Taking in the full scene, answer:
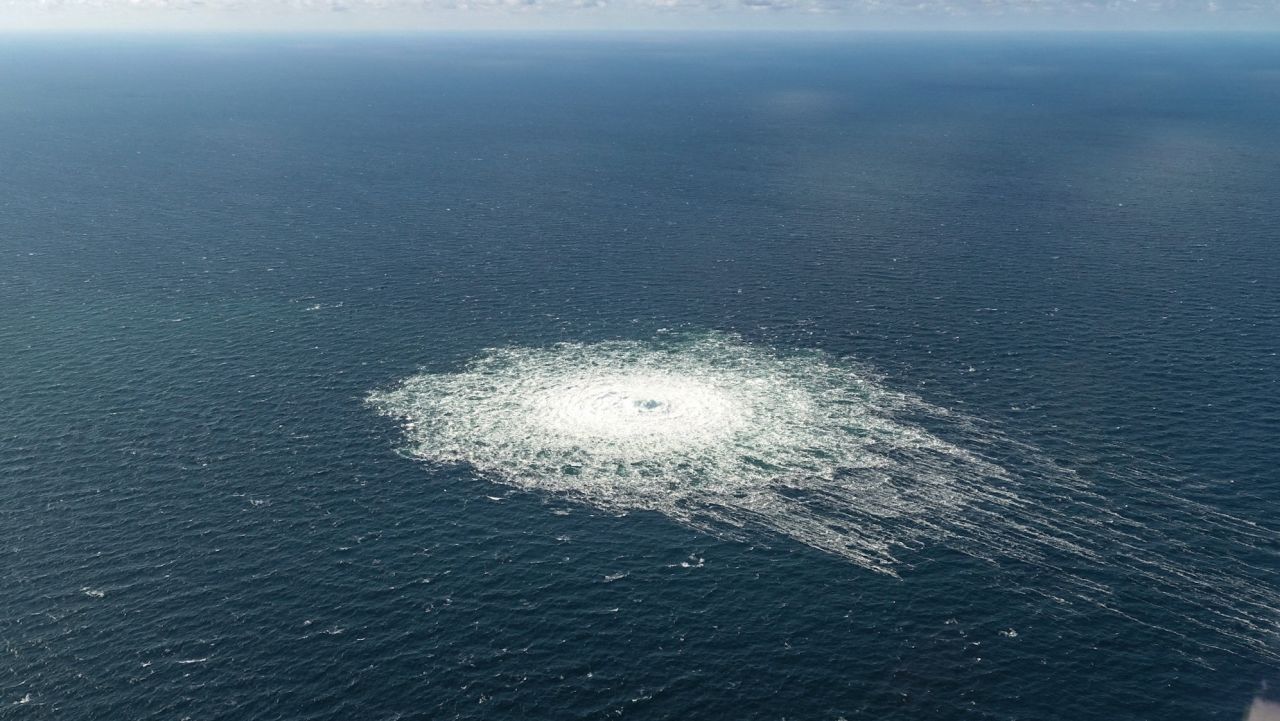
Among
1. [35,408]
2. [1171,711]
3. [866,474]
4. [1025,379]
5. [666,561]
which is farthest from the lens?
[1025,379]

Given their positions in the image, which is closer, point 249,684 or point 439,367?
point 249,684

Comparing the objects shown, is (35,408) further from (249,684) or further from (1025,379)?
(1025,379)

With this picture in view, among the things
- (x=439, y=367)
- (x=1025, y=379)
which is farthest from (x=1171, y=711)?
(x=439, y=367)

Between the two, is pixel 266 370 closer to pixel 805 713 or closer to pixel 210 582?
pixel 210 582

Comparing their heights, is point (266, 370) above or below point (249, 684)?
above

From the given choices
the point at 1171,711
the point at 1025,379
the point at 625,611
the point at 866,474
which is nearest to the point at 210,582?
the point at 625,611

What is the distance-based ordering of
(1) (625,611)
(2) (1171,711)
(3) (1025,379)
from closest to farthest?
1. (2) (1171,711)
2. (1) (625,611)
3. (3) (1025,379)
